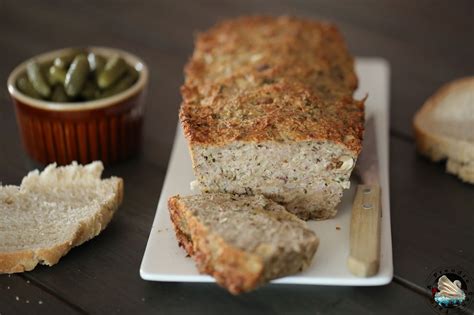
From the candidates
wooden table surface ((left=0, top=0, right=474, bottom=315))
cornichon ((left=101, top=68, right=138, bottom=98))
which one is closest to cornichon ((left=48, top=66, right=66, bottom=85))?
cornichon ((left=101, top=68, right=138, bottom=98))

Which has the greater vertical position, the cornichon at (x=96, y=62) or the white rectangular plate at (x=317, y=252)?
the cornichon at (x=96, y=62)

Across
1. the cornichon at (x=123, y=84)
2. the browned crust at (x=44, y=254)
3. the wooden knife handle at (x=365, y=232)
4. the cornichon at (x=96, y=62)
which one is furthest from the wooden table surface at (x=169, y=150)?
the cornichon at (x=96, y=62)

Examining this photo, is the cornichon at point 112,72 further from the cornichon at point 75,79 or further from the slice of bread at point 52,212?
the slice of bread at point 52,212

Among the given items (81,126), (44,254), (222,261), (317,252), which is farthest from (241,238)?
(81,126)

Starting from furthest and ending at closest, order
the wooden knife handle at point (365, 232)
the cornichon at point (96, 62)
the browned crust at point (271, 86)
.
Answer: the cornichon at point (96, 62), the browned crust at point (271, 86), the wooden knife handle at point (365, 232)

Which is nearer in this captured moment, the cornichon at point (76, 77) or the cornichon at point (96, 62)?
the cornichon at point (76, 77)

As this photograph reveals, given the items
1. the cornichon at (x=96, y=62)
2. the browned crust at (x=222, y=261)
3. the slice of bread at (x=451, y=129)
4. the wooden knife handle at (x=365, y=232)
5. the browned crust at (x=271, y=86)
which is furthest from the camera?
the cornichon at (x=96, y=62)

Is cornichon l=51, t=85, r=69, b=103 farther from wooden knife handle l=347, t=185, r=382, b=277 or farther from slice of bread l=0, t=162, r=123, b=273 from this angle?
wooden knife handle l=347, t=185, r=382, b=277
